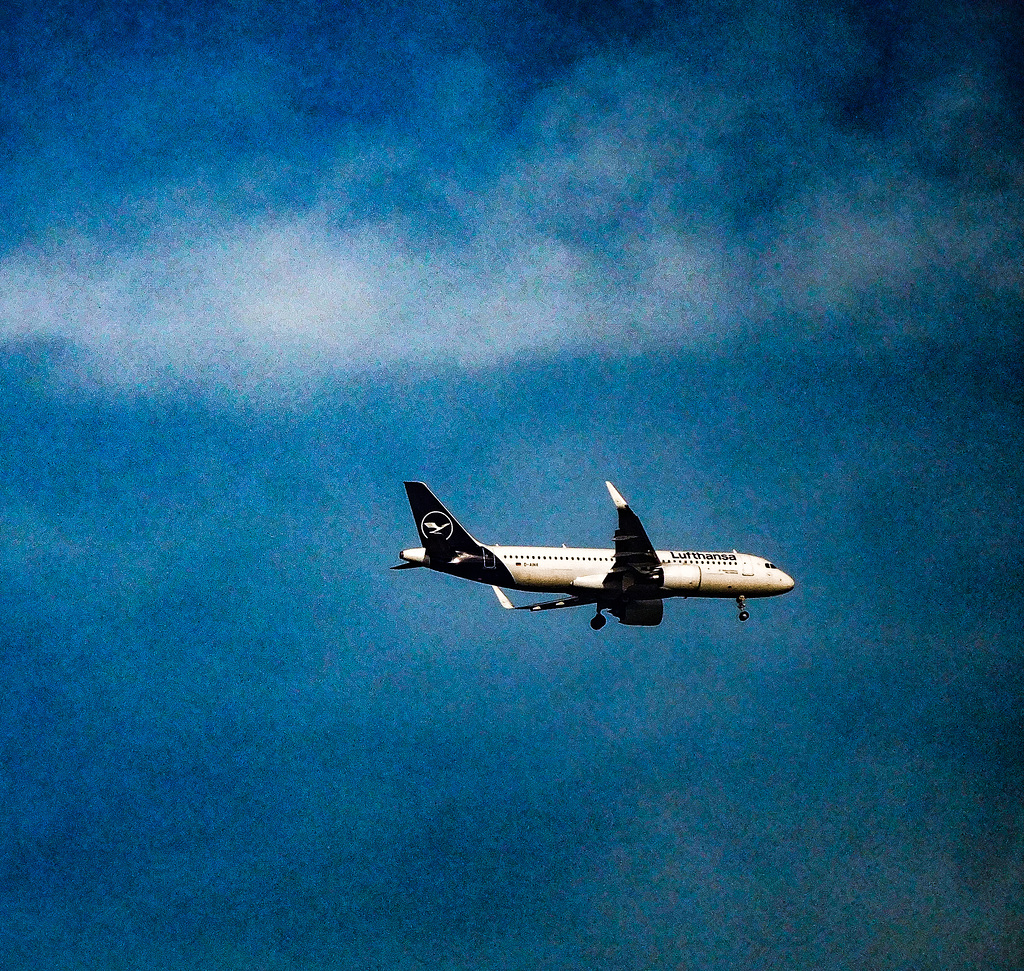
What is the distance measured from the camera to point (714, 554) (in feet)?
332

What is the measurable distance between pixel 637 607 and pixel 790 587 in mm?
18722

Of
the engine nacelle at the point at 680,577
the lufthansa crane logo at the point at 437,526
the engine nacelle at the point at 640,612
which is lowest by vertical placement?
the engine nacelle at the point at 640,612

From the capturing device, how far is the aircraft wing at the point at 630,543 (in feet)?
286

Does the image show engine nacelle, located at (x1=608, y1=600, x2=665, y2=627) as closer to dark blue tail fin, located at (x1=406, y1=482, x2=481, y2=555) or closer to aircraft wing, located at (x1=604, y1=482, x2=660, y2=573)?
aircraft wing, located at (x1=604, y1=482, x2=660, y2=573)

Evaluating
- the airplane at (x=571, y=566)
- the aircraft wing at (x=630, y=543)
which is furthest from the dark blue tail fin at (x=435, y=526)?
the aircraft wing at (x=630, y=543)

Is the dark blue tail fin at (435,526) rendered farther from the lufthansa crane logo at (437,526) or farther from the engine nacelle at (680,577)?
the engine nacelle at (680,577)

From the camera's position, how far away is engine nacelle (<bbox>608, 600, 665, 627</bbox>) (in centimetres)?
9481

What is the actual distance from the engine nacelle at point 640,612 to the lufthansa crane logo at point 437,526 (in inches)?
581

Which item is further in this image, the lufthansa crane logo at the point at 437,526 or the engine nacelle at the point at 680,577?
the engine nacelle at the point at 680,577

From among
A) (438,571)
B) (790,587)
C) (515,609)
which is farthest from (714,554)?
(438,571)

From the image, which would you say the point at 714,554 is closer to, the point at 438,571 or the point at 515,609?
the point at 515,609

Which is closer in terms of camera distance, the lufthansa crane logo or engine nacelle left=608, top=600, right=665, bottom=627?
the lufthansa crane logo

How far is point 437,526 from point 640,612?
17307 millimetres

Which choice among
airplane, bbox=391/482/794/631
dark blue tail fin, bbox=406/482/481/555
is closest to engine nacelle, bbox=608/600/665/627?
airplane, bbox=391/482/794/631
